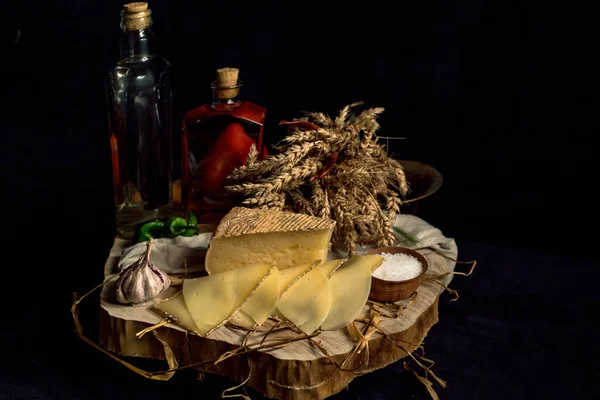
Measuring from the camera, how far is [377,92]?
404cm

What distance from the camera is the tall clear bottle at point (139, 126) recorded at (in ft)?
10.2

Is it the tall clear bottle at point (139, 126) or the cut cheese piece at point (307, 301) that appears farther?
the tall clear bottle at point (139, 126)

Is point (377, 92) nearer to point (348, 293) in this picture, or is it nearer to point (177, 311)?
point (348, 293)

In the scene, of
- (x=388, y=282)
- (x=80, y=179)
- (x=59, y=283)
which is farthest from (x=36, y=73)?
(x=388, y=282)

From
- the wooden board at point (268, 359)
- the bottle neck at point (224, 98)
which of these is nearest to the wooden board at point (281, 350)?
the wooden board at point (268, 359)

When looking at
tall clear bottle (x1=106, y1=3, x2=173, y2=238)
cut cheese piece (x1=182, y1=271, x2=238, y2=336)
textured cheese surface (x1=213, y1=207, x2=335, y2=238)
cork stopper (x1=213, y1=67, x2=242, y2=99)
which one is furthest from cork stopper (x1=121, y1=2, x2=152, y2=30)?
cut cheese piece (x1=182, y1=271, x2=238, y2=336)

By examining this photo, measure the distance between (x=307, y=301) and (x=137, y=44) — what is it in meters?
1.32

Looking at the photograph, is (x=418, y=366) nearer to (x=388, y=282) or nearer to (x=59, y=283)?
(x=388, y=282)

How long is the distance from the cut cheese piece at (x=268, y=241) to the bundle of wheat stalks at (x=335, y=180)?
0.14 m

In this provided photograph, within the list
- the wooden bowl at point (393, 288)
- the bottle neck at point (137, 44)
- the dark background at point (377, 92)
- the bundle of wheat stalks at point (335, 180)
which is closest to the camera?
the wooden bowl at point (393, 288)

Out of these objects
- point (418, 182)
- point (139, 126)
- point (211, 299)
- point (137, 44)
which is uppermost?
point (137, 44)

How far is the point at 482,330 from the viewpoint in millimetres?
3062

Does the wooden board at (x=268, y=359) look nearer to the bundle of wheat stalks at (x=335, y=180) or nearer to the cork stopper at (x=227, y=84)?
the bundle of wheat stalks at (x=335, y=180)

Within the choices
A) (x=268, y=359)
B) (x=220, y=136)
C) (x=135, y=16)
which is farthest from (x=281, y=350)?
(x=135, y=16)
